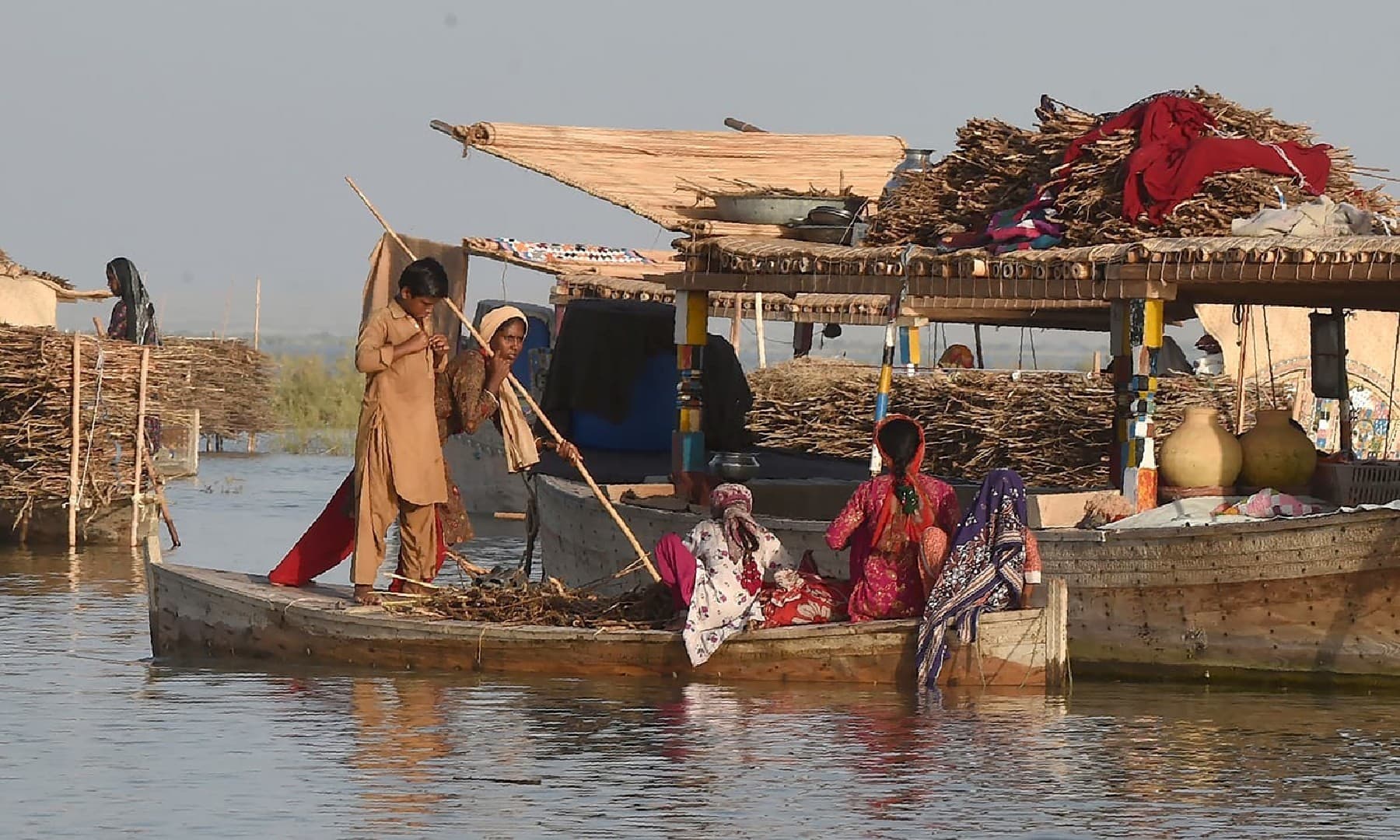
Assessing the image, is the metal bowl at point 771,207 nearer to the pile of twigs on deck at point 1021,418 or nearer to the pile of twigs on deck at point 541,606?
the pile of twigs on deck at point 1021,418

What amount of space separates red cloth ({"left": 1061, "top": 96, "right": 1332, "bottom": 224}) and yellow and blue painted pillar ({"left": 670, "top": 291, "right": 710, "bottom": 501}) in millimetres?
2443

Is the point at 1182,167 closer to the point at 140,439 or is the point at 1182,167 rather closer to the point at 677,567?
the point at 677,567

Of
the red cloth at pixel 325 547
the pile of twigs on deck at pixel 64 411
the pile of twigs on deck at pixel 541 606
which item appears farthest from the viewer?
the pile of twigs on deck at pixel 64 411

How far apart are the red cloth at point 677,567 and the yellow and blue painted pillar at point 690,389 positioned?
298 cm

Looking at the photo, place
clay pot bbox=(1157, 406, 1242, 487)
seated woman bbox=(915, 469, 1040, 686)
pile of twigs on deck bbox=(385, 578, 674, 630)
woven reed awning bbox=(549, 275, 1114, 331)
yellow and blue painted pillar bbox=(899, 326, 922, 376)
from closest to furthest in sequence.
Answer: seated woman bbox=(915, 469, 1040, 686) → pile of twigs on deck bbox=(385, 578, 674, 630) → clay pot bbox=(1157, 406, 1242, 487) → woven reed awning bbox=(549, 275, 1114, 331) → yellow and blue painted pillar bbox=(899, 326, 922, 376)

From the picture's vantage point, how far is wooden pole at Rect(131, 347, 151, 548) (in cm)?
1669

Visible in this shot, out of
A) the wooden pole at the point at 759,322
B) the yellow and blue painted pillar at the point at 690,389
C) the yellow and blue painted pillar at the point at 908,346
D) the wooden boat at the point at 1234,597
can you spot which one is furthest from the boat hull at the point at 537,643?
the wooden pole at the point at 759,322

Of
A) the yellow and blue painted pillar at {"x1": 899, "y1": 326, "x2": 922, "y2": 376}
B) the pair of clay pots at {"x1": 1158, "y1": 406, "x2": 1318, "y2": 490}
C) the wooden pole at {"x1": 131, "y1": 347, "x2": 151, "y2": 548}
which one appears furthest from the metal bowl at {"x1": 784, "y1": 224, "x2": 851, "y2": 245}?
the yellow and blue painted pillar at {"x1": 899, "y1": 326, "x2": 922, "y2": 376}

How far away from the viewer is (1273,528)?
1024 cm

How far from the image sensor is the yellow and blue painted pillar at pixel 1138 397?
1148 centimetres

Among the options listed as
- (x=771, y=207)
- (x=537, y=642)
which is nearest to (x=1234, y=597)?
(x=537, y=642)

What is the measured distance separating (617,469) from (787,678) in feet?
18.9

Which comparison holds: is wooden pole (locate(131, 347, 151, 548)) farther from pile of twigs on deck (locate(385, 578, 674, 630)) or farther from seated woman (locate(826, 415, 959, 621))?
seated woman (locate(826, 415, 959, 621))

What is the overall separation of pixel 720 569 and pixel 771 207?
19.0ft
